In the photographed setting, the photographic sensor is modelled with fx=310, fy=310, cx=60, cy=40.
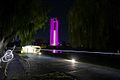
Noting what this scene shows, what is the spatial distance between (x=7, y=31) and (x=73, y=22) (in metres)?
2.94

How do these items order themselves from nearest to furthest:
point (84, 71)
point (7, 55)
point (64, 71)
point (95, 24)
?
point (95, 24) → point (7, 55) → point (64, 71) → point (84, 71)

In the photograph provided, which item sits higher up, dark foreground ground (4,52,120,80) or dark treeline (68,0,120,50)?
dark treeline (68,0,120,50)

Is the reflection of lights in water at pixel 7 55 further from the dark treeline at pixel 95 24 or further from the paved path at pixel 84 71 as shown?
the dark treeline at pixel 95 24

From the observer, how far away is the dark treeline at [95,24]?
12242 mm

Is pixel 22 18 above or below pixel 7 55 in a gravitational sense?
above

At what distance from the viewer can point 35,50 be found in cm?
6250

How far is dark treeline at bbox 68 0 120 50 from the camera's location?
12242mm

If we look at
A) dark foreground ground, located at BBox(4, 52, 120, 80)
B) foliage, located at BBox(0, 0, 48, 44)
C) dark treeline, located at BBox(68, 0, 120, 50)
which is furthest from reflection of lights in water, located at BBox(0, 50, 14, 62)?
dark treeline, located at BBox(68, 0, 120, 50)

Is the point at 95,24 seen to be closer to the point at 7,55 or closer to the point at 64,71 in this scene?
the point at 7,55

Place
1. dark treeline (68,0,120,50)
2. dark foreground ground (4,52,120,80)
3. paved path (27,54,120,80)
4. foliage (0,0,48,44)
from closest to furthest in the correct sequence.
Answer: dark treeline (68,0,120,50) → foliage (0,0,48,44) → dark foreground ground (4,52,120,80) → paved path (27,54,120,80)

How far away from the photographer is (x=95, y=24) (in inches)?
504

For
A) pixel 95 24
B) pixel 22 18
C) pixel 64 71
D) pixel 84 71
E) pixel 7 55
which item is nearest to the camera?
pixel 95 24

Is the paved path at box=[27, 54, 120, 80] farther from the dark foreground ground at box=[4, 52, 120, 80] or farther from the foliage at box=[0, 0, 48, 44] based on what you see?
the foliage at box=[0, 0, 48, 44]

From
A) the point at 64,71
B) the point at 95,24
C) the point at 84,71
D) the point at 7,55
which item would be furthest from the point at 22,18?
the point at 84,71
